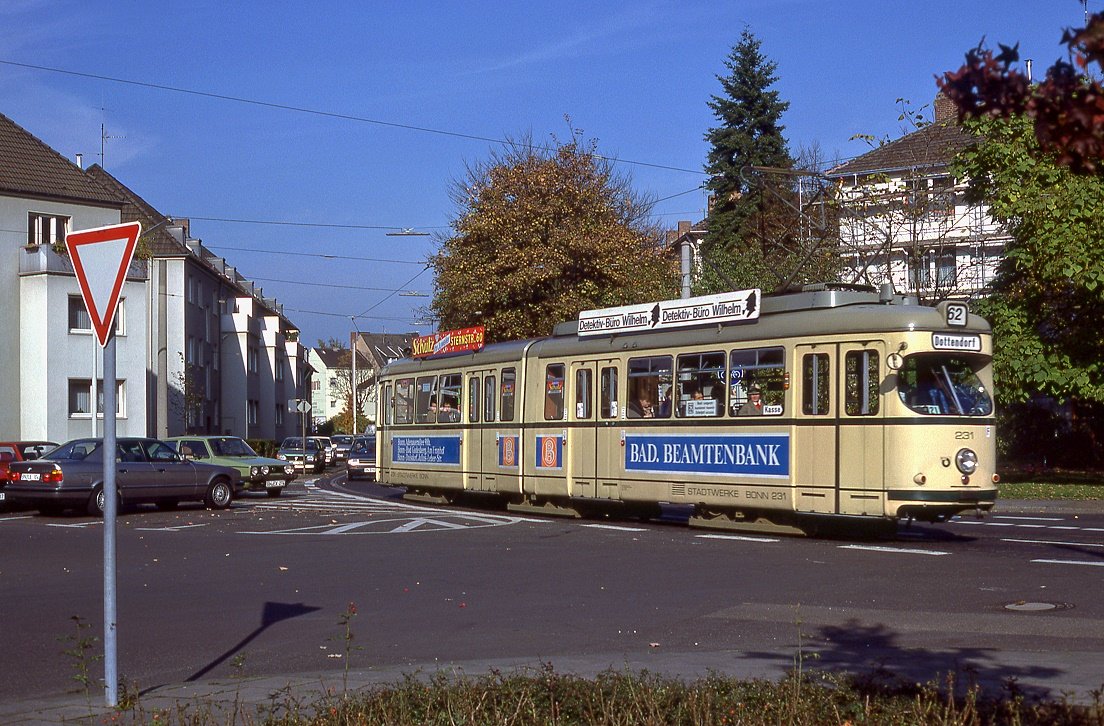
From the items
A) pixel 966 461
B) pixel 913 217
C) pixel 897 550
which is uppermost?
pixel 913 217

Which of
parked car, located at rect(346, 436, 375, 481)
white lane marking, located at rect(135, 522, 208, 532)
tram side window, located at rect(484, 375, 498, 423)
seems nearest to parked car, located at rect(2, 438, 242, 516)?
white lane marking, located at rect(135, 522, 208, 532)

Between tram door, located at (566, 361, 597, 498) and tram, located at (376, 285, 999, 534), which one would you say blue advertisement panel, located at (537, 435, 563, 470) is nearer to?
tram, located at (376, 285, 999, 534)

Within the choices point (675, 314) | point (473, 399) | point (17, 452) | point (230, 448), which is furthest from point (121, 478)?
point (675, 314)

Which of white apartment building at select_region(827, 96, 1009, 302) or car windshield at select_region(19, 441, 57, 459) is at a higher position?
white apartment building at select_region(827, 96, 1009, 302)

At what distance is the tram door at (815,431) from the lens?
58.0ft

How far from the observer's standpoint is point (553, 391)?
2356cm

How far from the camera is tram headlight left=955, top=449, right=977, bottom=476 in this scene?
673 inches

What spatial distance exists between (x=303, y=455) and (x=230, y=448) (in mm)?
22464

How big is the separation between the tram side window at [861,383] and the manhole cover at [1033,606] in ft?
19.0

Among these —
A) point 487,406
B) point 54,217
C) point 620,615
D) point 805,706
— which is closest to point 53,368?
point 54,217

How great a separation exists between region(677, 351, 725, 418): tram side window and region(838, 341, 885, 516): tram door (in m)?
2.41

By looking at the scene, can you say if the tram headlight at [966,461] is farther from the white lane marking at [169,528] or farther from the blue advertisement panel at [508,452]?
the white lane marking at [169,528]

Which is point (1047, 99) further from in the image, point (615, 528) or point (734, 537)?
point (615, 528)

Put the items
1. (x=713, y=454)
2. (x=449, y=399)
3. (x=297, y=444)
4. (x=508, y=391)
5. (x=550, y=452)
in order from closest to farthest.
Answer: (x=713, y=454), (x=550, y=452), (x=508, y=391), (x=449, y=399), (x=297, y=444)
